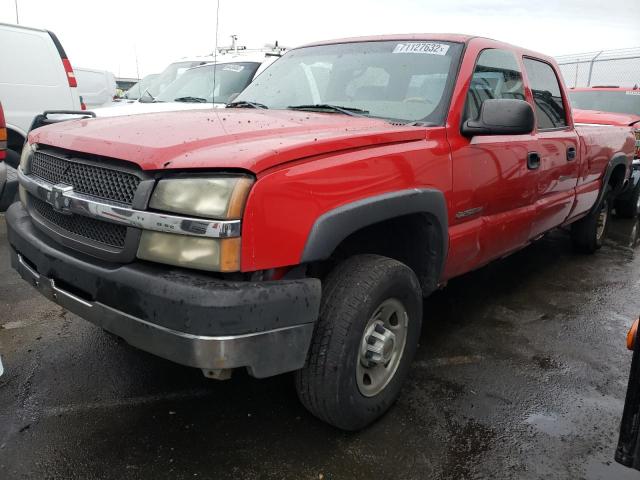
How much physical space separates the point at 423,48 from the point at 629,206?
225 inches

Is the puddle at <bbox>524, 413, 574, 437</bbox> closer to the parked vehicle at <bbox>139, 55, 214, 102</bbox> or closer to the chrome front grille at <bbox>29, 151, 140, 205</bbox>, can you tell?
the chrome front grille at <bbox>29, 151, 140, 205</bbox>

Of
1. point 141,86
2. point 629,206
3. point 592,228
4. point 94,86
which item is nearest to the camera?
point 592,228

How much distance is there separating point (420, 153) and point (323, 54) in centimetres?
135

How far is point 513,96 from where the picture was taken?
11.3ft

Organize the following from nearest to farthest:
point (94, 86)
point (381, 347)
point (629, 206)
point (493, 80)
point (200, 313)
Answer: point (200, 313) → point (381, 347) → point (493, 80) → point (629, 206) → point (94, 86)

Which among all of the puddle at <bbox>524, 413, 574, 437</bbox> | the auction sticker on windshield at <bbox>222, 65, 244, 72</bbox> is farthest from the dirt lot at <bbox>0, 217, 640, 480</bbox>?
the auction sticker on windshield at <bbox>222, 65, 244, 72</bbox>

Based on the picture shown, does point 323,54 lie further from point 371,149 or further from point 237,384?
point 237,384

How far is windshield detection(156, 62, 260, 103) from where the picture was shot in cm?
680

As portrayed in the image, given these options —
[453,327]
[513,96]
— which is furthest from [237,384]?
[513,96]

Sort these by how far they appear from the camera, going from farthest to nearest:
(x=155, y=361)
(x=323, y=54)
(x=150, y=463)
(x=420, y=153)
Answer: (x=323, y=54)
(x=155, y=361)
(x=420, y=153)
(x=150, y=463)

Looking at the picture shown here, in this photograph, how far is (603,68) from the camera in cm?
1539

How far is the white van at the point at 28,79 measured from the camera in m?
6.24

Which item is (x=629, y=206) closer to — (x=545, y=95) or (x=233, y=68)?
(x=545, y=95)

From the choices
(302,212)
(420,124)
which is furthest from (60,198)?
(420,124)
